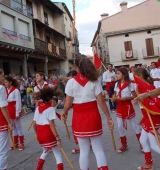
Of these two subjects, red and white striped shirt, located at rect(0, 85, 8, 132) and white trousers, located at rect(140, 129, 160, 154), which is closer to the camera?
white trousers, located at rect(140, 129, 160, 154)

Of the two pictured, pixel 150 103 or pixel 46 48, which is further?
pixel 46 48

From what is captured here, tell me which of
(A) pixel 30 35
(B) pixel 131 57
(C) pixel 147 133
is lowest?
(C) pixel 147 133

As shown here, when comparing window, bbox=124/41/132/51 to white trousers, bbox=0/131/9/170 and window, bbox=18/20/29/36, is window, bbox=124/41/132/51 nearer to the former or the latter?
window, bbox=18/20/29/36

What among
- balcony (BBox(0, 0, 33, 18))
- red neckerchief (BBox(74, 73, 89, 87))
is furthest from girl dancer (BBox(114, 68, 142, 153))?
balcony (BBox(0, 0, 33, 18))

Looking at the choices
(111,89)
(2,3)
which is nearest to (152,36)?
(2,3)

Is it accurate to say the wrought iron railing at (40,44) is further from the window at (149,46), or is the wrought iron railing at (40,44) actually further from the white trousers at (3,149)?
the white trousers at (3,149)

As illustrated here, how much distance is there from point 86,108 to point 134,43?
34024 mm

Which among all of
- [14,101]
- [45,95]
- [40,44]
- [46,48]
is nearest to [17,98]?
[14,101]

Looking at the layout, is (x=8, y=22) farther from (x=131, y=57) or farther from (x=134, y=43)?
(x=134, y=43)

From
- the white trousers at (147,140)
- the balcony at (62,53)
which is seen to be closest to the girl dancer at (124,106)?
the white trousers at (147,140)

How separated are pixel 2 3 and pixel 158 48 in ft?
80.6

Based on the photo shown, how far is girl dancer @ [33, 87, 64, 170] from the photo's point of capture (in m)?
3.82

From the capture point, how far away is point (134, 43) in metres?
35.8

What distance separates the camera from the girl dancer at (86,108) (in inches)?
Answer: 132
